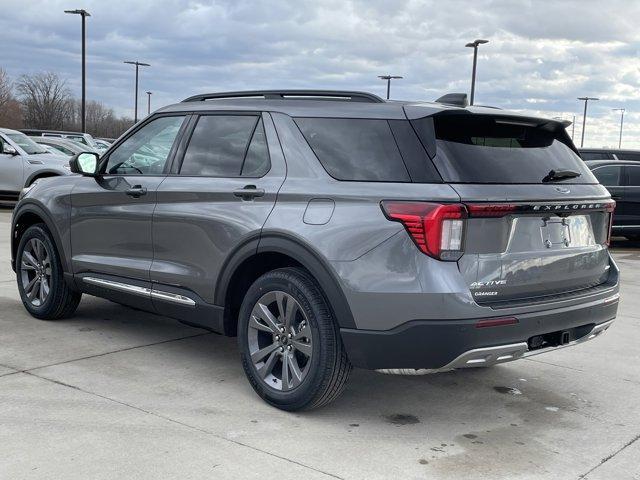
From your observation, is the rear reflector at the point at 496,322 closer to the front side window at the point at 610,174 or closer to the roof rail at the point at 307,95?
the roof rail at the point at 307,95

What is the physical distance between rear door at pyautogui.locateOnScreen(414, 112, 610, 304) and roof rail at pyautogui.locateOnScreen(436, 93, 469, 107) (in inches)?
13.3

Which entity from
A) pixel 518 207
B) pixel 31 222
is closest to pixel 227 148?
pixel 518 207

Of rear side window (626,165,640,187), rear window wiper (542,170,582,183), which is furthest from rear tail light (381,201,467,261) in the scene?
rear side window (626,165,640,187)

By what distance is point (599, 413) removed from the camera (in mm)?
4301

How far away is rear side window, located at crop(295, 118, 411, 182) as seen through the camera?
3.74 metres

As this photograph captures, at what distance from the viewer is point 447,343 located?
3486mm

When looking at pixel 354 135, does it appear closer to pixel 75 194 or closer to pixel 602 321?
pixel 602 321

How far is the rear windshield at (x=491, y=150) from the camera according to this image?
3650 millimetres

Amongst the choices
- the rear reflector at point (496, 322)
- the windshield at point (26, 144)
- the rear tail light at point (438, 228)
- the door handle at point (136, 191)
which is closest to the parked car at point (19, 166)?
the windshield at point (26, 144)

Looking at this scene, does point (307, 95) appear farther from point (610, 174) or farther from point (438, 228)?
point (610, 174)

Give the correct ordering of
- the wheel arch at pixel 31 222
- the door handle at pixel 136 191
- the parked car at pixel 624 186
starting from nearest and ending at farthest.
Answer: the door handle at pixel 136 191
the wheel arch at pixel 31 222
the parked car at pixel 624 186

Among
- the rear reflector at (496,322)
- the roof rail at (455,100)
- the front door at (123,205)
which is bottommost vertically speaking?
the rear reflector at (496,322)

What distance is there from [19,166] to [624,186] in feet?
41.3

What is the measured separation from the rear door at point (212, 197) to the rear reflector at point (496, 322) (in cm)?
134
